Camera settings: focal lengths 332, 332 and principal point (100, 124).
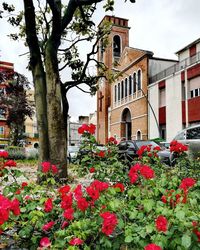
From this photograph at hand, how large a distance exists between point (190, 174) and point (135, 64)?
33.7m

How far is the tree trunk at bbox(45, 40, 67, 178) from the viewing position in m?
8.98

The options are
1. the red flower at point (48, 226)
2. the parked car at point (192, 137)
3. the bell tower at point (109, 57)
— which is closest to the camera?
the red flower at point (48, 226)

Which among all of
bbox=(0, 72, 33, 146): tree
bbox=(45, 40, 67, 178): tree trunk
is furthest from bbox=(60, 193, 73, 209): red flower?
bbox=(0, 72, 33, 146): tree

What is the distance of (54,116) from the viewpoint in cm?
905

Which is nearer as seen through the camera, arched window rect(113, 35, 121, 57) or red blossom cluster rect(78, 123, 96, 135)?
red blossom cluster rect(78, 123, 96, 135)

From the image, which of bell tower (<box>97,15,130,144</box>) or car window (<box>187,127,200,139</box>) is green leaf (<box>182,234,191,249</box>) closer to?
car window (<box>187,127,200,139</box>)

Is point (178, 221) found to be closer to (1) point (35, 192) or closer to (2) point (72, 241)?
(2) point (72, 241)

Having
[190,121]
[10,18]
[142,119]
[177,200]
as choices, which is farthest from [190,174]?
[142,119]

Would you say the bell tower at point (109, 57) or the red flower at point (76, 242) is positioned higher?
the bell tower at point (109, 57)

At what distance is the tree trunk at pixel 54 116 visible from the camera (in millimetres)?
8977

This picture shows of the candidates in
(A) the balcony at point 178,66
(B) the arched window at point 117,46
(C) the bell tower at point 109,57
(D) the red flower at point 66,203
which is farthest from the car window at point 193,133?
(B) the arched window at point 117,46

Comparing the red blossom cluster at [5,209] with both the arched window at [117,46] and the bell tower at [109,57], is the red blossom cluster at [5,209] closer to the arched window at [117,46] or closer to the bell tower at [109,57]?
the bell tower at [109,57]

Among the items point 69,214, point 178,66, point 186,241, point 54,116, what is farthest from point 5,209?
point 178,66

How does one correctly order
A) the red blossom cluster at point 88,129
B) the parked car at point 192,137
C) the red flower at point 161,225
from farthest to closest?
the parked car at point 192,137
the red blossom cluster at point 88,129
the red flower at point 161,225
